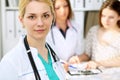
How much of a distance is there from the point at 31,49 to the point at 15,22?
6.48ft

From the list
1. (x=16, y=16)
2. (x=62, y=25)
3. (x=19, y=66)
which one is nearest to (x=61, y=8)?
(x=62, y=25)

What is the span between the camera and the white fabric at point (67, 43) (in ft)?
8.00

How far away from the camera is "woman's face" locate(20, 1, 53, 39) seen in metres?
1.16

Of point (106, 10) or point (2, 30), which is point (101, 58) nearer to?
point (106, 10)

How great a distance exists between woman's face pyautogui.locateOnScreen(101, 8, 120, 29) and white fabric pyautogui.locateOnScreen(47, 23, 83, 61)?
0.33 m

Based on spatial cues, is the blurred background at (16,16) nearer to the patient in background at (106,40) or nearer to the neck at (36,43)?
the patient in background at (106,40)

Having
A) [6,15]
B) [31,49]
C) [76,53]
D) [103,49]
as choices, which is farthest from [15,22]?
[31,49]

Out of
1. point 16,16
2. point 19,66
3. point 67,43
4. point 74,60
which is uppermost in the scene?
point 16,16

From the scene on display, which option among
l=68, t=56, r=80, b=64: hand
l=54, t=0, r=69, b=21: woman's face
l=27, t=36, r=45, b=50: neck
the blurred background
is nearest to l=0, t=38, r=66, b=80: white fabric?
l=27, t=36, r=45, b=50: neck

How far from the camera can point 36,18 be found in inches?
46.1

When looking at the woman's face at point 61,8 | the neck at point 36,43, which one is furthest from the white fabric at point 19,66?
the woman's face at point 61,8

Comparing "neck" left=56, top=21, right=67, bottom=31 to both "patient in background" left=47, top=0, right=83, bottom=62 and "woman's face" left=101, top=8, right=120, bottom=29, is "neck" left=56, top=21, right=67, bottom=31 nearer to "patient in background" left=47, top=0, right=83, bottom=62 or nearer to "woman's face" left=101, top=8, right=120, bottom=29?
"patient in background" left=47, top=0, right=83, bottom=62

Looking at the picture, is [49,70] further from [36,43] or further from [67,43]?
[67,43]

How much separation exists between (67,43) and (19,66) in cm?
139
